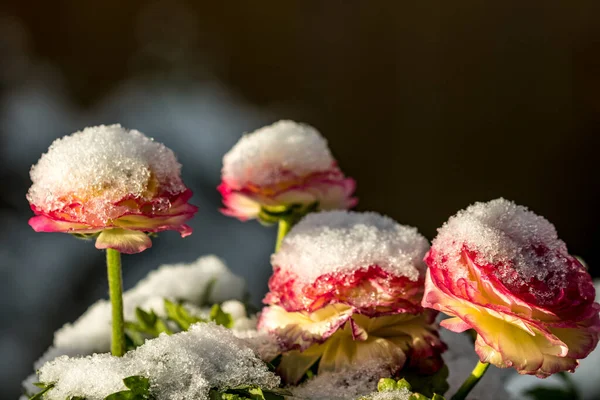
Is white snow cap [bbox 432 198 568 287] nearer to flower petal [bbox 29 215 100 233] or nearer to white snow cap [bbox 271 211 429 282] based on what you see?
white snow cap [bbox 271 211 429 282]

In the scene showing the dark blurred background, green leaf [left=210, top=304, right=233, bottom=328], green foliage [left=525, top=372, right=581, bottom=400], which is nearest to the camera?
green leaf [left=210, top=304, right=233, bottom=328]

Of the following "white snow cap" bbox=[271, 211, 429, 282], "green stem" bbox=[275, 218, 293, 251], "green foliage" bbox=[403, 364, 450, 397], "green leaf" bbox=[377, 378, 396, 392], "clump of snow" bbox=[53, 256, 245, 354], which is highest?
"white snow cap" bbox=[271, 211, 429, 282]

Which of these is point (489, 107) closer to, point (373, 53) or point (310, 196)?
point (373, 53)

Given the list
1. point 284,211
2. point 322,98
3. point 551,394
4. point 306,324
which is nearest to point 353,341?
point 306,324

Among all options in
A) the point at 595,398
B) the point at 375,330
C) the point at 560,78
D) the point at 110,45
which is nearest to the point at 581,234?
the point at 560,78

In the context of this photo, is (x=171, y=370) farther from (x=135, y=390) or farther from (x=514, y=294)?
(x=514, y=294)

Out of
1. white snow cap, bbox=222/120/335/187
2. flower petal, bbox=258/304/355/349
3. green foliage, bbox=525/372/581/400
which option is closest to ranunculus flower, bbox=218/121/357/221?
white snow cap, bbox=222/120/335/187

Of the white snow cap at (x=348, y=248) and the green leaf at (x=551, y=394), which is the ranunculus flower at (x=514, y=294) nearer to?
the white snow cap at (x=348, y=248)
